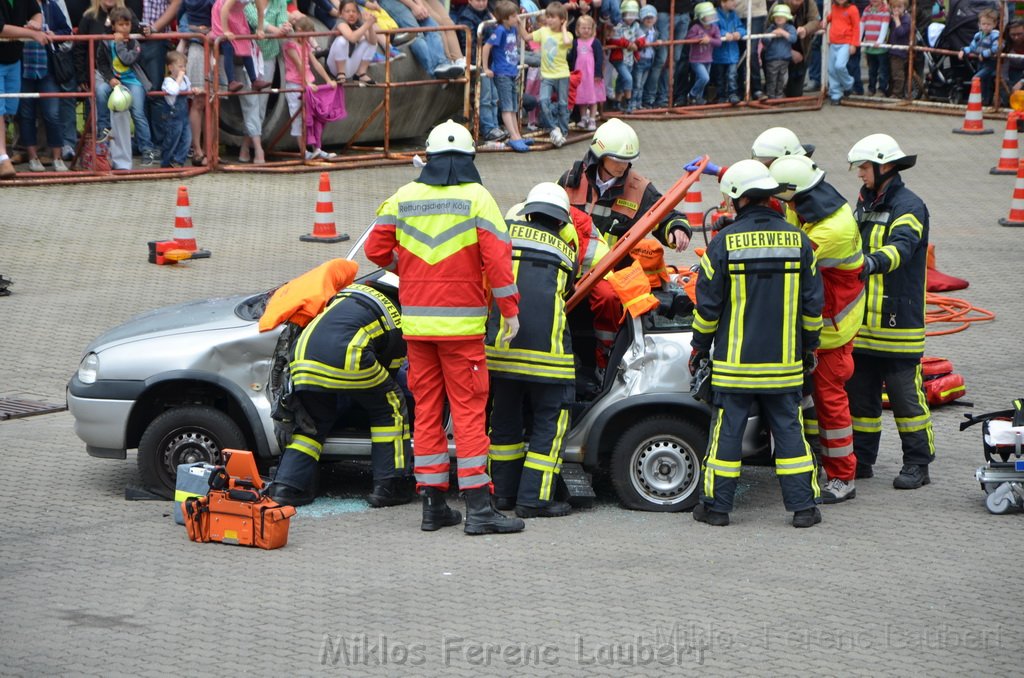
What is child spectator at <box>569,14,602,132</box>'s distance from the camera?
18.5 m

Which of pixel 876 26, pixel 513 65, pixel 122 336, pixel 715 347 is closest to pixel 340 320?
pixel 122 336

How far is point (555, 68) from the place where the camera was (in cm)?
1802

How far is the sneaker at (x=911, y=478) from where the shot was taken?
322 inches

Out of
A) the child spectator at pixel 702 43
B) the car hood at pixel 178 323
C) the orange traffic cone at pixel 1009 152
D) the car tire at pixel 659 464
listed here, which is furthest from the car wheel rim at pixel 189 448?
the child spectator at pixel 702 43

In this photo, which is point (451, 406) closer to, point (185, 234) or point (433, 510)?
point (433, 510)

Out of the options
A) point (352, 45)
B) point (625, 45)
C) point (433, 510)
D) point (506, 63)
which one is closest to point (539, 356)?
point (433, 510)

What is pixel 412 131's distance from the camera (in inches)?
715

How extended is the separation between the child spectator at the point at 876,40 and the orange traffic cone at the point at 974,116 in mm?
1883

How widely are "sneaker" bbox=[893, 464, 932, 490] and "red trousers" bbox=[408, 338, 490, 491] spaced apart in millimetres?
2349

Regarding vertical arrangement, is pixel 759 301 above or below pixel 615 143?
below

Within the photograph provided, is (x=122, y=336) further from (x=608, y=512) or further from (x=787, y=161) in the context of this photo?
(x=787, y=161)

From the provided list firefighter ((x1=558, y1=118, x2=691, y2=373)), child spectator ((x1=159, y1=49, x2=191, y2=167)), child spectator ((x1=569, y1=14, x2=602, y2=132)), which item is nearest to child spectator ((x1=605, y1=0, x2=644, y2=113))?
child spectator ((x1=569, y1=14, x2=602, y2=132))

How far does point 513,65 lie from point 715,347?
10.8 m

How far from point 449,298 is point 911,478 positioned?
281cm
